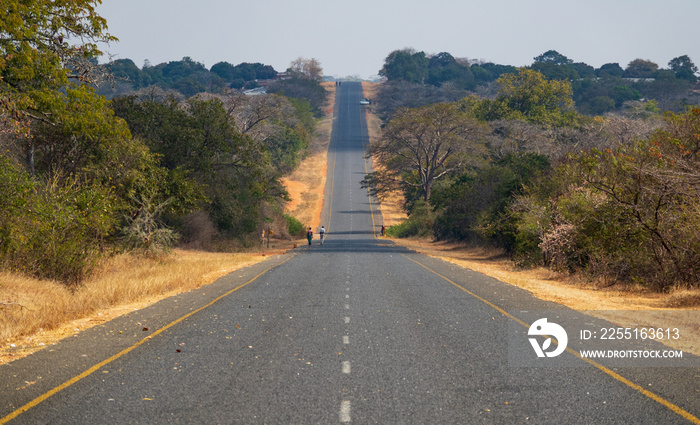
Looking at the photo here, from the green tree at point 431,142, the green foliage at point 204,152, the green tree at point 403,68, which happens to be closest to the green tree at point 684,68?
the green tree at point 403,68

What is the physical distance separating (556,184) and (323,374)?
2367 centimetres

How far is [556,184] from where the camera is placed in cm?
2933

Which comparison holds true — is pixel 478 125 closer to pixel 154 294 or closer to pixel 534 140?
pixel 534 140

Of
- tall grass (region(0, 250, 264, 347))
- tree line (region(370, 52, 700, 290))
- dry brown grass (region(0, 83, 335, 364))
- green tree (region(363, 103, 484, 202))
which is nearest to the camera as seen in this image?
dry brown grass (region(0, 83, 335, 364))

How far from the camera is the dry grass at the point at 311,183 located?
84.0 meters

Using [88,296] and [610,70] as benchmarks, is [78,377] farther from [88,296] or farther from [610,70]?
[610,70]

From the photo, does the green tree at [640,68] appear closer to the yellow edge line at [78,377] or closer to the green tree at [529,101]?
the green tree at [529,101]

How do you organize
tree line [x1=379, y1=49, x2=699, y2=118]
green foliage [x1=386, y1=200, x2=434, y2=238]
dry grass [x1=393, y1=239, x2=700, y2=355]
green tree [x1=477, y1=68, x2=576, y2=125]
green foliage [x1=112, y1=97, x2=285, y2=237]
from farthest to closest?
tree line [x1=379, y1=49, x2=699, y2=118] < green tree [x1=477, y1=68, x2=576, y2=125] < green foliage [x1=386, y1=200, x2=434, y2=238] < green foliage [x1=112, y1=97, x2=285, y2=237] < dry grass [x1=393, y1=239, x2=700, y2=355]

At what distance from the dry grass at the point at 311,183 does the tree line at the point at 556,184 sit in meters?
15.6

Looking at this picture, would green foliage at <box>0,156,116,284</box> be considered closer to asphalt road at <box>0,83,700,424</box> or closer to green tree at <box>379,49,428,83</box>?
asphalt road at <box>0,83,700,424</box>

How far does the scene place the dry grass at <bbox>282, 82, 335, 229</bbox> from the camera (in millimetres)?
84000

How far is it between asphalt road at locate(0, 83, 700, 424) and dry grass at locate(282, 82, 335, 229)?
6234 centimetres

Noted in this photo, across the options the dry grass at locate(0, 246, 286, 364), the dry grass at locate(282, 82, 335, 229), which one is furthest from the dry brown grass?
the dry grass at locate(282, 82, 335, 229)

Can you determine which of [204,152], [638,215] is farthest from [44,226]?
[204,152]
